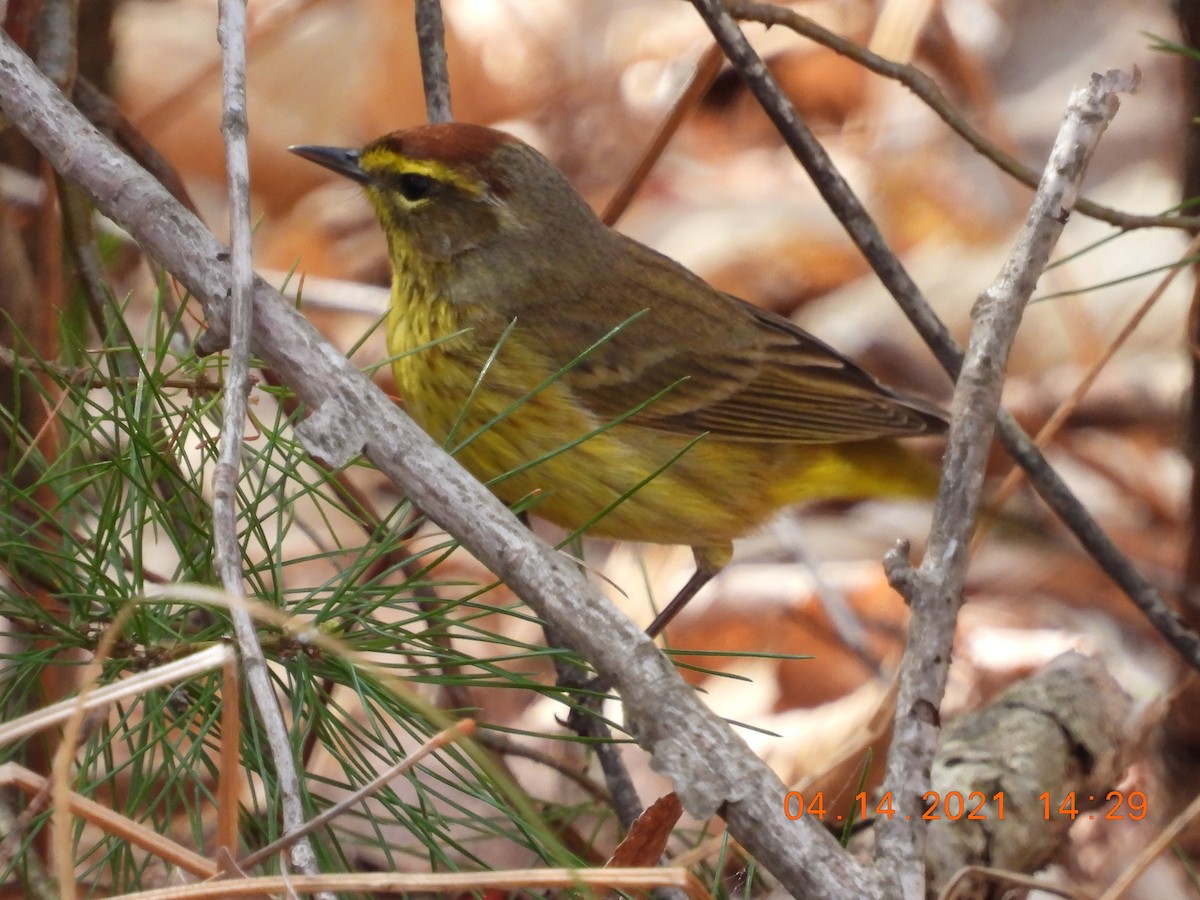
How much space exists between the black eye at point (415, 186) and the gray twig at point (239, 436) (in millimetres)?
1280

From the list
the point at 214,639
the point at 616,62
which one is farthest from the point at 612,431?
the point at 616,62

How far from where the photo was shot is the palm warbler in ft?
9.20

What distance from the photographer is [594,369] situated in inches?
118

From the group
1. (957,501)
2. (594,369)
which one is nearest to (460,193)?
(594,369)

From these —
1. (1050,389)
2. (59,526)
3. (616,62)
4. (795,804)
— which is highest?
(616,62)

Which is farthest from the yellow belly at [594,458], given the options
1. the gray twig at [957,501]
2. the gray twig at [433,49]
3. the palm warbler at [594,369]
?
the gray twig at [957,501]

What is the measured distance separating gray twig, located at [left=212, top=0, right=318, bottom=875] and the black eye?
50.4 inches

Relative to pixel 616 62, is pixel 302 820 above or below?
below

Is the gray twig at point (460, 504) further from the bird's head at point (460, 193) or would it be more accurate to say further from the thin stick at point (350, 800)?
the bird's head at point (460, 193)

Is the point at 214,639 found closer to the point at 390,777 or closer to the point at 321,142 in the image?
the point at 390,777

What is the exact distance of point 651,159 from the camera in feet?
10.3

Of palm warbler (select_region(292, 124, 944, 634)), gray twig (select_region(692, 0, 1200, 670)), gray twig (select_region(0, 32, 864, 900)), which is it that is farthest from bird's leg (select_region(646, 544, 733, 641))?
gray twig (select_region(0, 32, 864, 900))

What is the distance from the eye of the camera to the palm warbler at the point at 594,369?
9.20 feet

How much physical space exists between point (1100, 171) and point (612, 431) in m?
3.72
